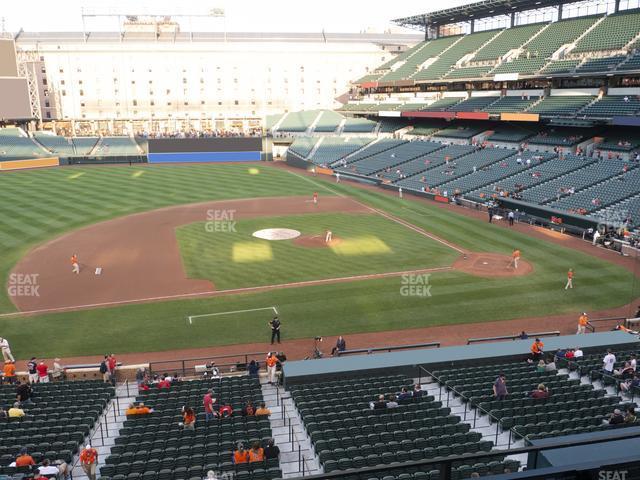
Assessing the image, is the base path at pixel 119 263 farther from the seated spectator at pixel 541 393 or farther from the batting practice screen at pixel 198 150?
the batting practice screen at pixel 198 150

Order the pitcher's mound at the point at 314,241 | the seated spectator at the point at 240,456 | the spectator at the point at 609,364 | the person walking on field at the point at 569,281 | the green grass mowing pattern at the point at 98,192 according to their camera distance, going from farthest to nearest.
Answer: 1. the green grass mowing pattern at the point at 98,192
2. the pitcher's mound at the point at 314,241
3. the person walking on field at the point at 569,281
4. the spectator at the point at 609,364
5. the seated spectator at the point at 240,456

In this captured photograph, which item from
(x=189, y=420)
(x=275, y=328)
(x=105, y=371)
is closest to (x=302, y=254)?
(x=275, y=328)

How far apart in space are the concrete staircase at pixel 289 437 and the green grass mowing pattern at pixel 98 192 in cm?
1750

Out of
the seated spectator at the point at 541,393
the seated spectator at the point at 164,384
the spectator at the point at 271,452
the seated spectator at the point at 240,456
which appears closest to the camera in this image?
the seated spectator at the point at 240,456

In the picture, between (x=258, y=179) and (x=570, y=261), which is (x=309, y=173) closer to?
(x=258, y=179)

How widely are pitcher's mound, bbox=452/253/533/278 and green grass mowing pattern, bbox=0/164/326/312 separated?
83.6 ft

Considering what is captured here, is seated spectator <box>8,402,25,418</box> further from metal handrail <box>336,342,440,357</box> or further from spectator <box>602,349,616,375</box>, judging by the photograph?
spectator <box>602,349,616,375</box>

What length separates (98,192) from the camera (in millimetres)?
56844

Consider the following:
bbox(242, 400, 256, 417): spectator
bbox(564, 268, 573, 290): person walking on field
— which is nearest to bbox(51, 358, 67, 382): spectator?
bbox(242, 400, 256, 417): spectator

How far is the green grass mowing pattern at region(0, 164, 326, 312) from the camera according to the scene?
133 ft

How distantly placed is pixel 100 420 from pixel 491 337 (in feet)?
51.7
